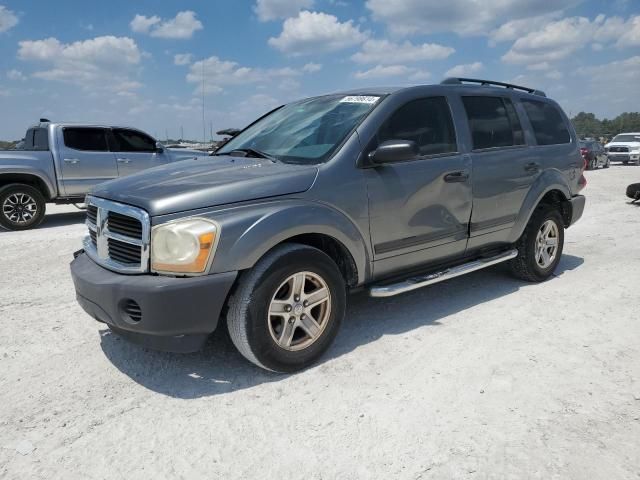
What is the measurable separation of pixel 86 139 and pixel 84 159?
46 cm

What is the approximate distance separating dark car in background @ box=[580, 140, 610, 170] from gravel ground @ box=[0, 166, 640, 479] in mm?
19126

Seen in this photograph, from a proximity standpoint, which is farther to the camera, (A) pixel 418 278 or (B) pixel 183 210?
(A) pixel 418 278

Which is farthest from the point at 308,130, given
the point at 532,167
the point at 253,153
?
the point at 532,167

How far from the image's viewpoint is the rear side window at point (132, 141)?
10008 mm

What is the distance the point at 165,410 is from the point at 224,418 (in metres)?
0.36

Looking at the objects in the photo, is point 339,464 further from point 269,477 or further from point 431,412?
point 431,412

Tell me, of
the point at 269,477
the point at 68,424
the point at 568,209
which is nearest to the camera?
the point at 269,477

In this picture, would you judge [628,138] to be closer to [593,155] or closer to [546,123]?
[593,155]

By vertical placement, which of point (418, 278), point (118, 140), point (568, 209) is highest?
point (118, 140)

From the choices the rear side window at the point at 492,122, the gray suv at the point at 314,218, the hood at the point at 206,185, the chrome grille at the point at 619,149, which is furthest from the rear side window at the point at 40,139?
the chrome grille at the point at 619,149

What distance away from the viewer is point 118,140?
10.0 metres

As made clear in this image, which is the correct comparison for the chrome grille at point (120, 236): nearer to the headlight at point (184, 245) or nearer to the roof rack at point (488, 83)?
the headlight at point (184, 245)

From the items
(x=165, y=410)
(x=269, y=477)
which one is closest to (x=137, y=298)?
(x=165, y=410)

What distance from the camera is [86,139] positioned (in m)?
9.60
